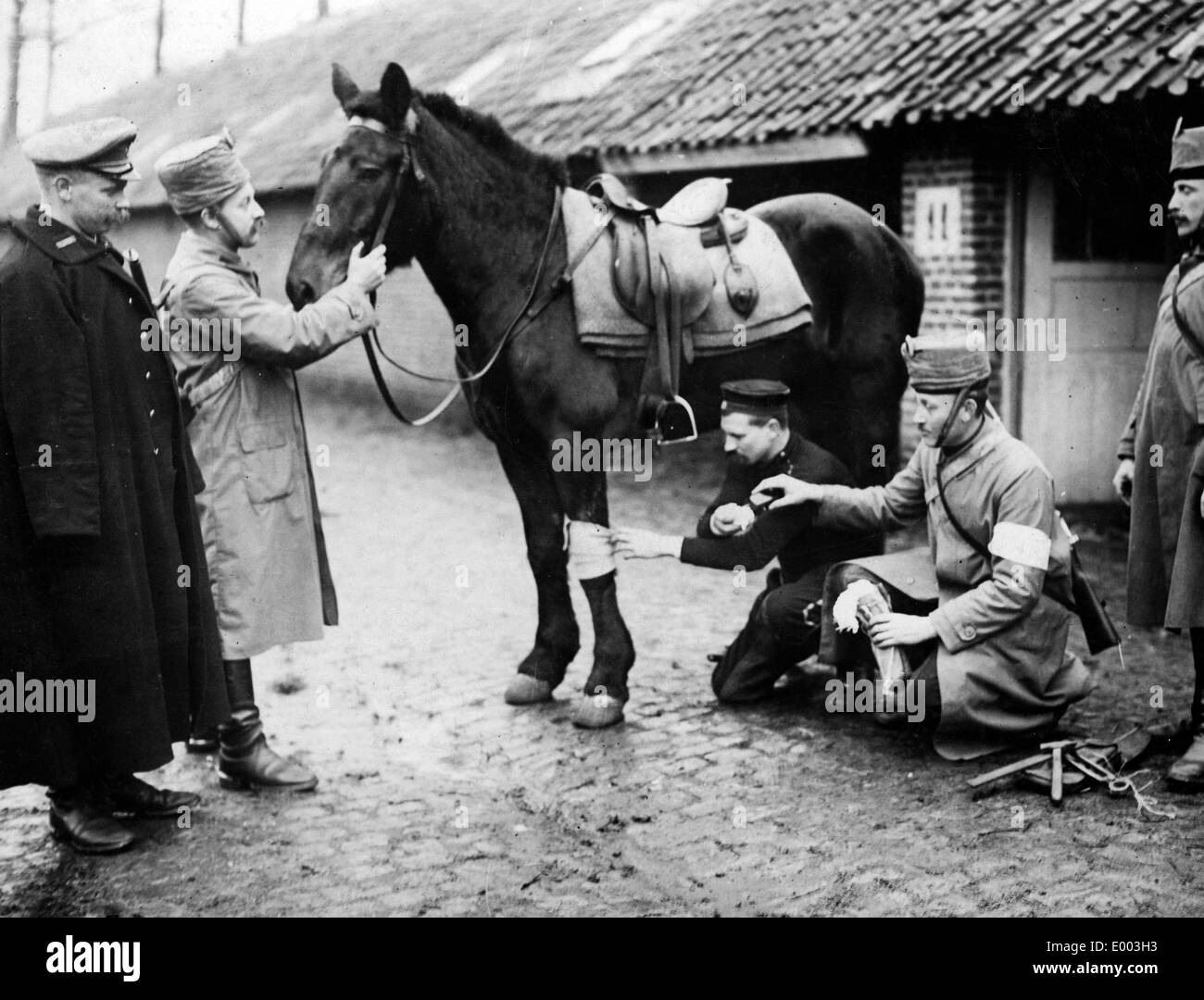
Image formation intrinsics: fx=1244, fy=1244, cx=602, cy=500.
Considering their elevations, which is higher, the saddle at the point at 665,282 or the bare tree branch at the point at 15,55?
the bare tree branch at the point at 15,55

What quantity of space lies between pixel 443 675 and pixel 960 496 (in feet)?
8.42

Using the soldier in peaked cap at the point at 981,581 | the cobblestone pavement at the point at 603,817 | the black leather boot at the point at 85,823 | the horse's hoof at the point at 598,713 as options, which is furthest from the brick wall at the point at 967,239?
the black leather boot at the point at 85,823

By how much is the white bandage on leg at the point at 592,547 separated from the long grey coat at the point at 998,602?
1280 mm

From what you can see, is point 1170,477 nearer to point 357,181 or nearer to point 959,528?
point 959,528

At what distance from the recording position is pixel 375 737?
16.5 feet

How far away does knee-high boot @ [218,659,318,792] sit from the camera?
4.43 m

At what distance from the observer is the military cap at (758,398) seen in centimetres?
496

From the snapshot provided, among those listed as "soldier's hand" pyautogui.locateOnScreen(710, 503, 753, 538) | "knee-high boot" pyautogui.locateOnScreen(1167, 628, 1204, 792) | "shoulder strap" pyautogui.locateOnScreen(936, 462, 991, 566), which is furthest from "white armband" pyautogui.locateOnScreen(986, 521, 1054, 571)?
"soldier's hand" pyautogui.locateOnScreen(710, 503, 753, 538)

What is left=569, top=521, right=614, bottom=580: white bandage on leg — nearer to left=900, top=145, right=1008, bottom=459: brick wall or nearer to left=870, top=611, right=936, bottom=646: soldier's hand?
left=870, top=611, right=936, bottom=646: soldier's hand

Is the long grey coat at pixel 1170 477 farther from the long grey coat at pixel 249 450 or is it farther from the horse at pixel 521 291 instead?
the long grey coat at pixel 249 450

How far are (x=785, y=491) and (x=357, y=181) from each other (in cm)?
201
